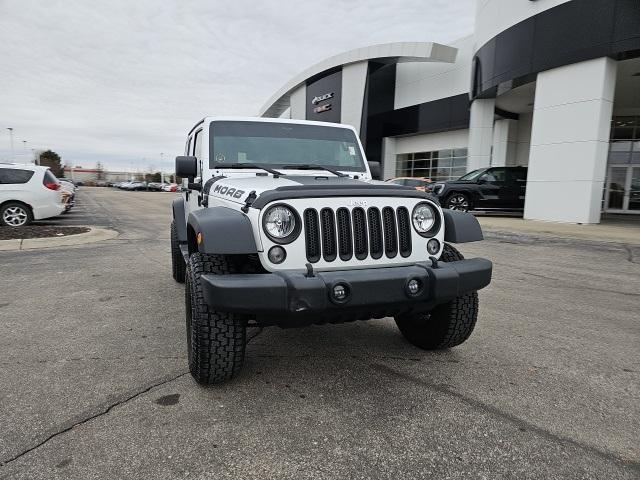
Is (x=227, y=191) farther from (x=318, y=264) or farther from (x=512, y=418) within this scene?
(x=512, y=418)

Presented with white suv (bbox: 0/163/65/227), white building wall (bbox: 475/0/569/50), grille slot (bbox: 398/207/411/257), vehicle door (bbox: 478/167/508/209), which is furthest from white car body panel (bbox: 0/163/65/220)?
white building wall (bbox: 475/0/569/50)

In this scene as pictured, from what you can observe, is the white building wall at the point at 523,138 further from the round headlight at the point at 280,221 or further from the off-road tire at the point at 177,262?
the round headlight at the point at 280,221

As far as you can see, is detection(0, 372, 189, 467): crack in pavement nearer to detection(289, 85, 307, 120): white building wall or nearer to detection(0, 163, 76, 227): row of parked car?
detection(0, 163, 76, 227): row of parked car

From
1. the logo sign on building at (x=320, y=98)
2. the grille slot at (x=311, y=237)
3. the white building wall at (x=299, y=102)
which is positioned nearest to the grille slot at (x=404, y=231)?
the grille slot at (x=311, y=237)

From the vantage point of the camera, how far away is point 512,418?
2520 mm

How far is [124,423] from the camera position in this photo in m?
2.42

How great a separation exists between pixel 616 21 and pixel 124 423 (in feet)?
46.4

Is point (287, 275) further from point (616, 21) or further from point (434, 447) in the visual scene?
point (616, 21)

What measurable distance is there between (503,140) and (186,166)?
20704mm

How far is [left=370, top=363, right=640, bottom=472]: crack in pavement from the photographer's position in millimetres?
2171

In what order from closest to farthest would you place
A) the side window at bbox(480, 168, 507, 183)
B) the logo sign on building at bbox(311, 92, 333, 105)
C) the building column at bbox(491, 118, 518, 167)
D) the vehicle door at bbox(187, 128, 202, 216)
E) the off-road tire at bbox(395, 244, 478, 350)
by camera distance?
the off-road tire at bbox(395, 244, 478, 350), the vehicle door at bbox(187, 128, 202, 216), the side window at bbox(480, 168, 507, 183), the building column at bbox(491, 118, 518, 167), the logo sign on building at bbox(311, 92, 333, 105)

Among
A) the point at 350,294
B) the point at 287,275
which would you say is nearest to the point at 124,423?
the point at 287,275

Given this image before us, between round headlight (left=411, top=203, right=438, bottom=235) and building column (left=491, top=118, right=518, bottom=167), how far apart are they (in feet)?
65.9

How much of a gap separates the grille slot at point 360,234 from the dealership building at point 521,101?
12.2 meters
